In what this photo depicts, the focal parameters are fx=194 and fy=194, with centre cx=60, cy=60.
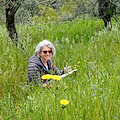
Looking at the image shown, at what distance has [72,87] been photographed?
2178 millimetres

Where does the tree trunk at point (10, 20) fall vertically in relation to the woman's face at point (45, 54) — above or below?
above

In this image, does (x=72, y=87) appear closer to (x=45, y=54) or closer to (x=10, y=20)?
(x=45, y=54)

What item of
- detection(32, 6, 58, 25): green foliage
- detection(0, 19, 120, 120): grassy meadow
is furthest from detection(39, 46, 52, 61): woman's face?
detection(32, 6, 58, 25): green foliage

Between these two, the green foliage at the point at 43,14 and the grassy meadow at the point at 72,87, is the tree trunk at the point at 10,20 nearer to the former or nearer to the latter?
the grassy meadow at the point at 72,87

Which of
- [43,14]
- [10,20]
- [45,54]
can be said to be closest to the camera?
[45,54]

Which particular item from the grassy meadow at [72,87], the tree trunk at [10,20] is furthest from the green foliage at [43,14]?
the grassy meadow at [72,87]

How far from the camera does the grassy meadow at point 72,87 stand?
1419 mm

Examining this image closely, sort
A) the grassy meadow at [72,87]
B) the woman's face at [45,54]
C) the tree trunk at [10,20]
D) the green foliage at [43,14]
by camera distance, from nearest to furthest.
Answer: the grassy meadow at [72,87], the woman's face at [45,54], the tree trunk at [10,20], the green foliage at [43,14]

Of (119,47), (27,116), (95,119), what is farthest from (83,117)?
(119,47)

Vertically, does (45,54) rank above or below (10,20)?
below

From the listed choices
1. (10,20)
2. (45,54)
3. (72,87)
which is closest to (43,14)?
(10,20)

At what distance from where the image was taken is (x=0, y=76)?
2.79 metres

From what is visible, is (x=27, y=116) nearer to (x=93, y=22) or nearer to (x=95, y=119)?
(x=95, y=119)

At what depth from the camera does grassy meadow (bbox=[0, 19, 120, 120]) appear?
55.9 inches
